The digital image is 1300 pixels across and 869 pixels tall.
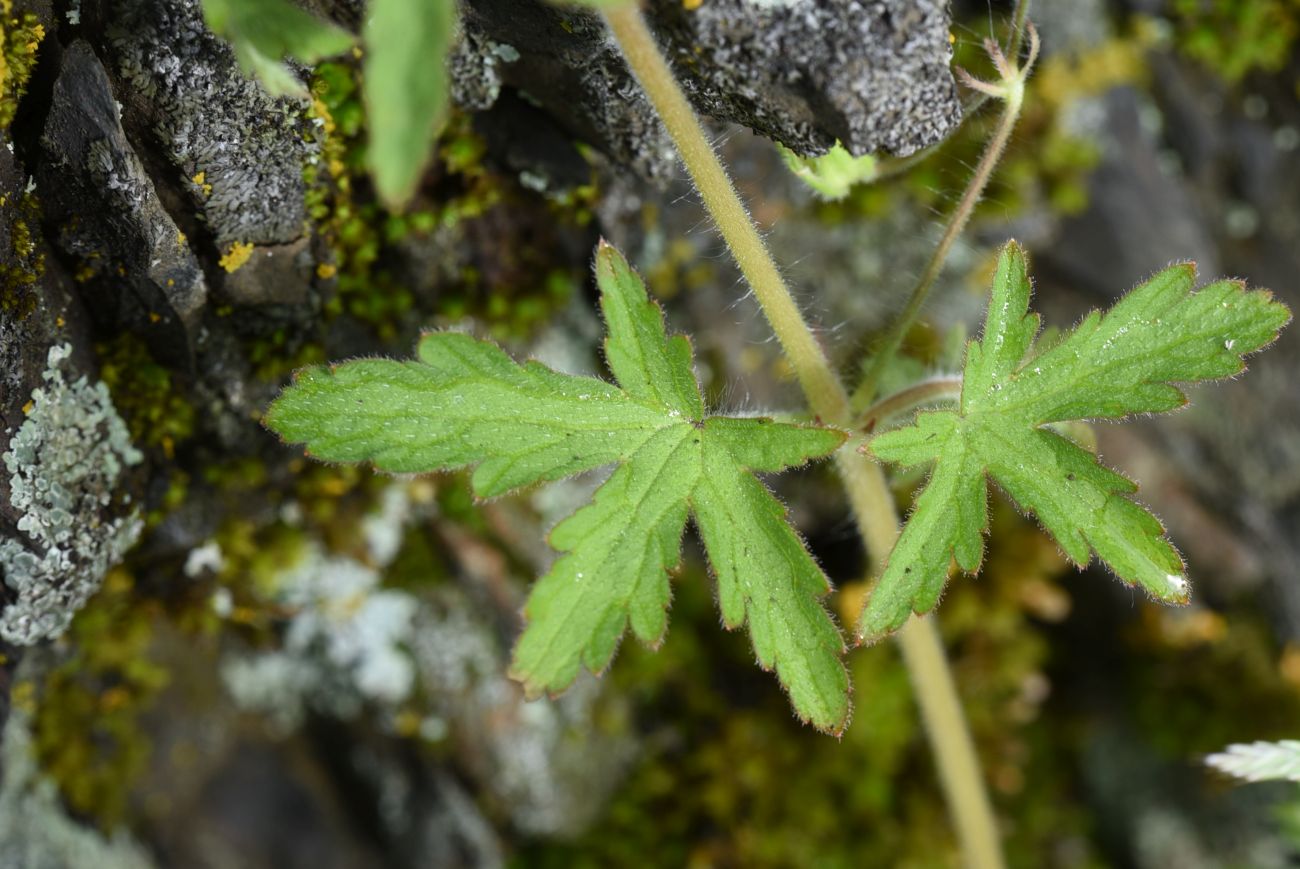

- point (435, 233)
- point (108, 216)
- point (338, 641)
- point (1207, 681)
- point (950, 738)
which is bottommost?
point (1207, 681)

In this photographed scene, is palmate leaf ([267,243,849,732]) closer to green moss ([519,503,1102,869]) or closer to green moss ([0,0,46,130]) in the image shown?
green moss ([0,0,46,130])

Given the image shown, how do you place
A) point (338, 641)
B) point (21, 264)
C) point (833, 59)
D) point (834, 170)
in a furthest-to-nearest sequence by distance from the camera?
point (338, 641)
point (834, 170)
point (21, 264)
point (833, 59)

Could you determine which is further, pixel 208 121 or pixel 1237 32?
pixel 1237 32

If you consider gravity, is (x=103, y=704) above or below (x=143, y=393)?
below

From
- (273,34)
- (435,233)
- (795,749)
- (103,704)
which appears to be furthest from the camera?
(795,749)

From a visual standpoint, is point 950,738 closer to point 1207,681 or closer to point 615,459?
point 615,459

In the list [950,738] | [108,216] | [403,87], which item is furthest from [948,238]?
[108,216]
